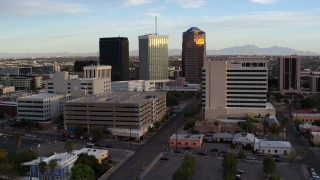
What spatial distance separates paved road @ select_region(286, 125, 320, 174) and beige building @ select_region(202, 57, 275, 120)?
7.39 meters

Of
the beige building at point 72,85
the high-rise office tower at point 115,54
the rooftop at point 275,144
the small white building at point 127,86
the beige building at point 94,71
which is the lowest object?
the rooftop at point 275,144

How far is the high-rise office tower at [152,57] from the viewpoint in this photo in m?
145

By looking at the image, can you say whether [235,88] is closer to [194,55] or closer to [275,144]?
[275,144]

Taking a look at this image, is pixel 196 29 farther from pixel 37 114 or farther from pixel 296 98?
pixel 37 114

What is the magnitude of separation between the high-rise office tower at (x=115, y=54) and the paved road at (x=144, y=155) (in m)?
67.2

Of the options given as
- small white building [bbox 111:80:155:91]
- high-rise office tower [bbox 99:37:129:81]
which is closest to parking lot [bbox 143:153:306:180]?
small white building [bbox 111:80:155:91]

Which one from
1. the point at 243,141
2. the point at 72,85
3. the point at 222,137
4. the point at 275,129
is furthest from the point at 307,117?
the point at 72,85

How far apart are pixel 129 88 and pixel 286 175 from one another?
75695 millimetres

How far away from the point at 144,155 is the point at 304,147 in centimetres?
2055

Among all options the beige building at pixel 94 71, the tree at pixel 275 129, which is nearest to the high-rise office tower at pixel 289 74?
the beige building at pixel 94 71

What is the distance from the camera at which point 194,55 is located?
14875 centimetres

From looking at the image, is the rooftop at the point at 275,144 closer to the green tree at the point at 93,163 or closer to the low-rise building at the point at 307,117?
the green tree at the point at 93,163

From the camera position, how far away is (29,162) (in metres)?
40.6

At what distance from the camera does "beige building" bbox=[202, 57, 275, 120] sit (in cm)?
7119
